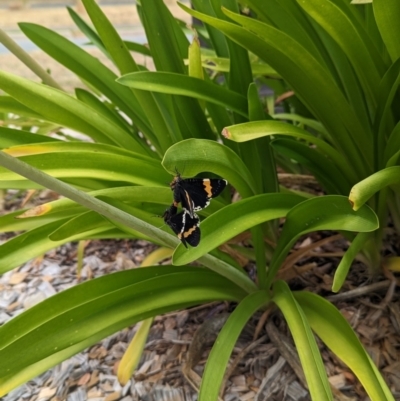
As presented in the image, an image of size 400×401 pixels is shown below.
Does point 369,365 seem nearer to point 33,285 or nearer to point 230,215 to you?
point 230,215

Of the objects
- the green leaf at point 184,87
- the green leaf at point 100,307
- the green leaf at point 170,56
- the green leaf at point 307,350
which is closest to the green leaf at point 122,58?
the green leaf at point 170,56

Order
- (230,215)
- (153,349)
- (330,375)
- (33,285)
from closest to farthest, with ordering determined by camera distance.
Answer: (230,215)
(330,375)
(153,349)
(33,285)

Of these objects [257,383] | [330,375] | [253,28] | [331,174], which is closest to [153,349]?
[257,383]

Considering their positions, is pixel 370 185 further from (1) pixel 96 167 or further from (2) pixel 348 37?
(1) pixel 96 167

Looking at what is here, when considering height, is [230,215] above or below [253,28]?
below

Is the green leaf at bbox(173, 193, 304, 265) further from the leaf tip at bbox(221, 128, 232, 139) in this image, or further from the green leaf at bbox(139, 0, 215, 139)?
the green leaf at bbox(139, 0, 215, 139)

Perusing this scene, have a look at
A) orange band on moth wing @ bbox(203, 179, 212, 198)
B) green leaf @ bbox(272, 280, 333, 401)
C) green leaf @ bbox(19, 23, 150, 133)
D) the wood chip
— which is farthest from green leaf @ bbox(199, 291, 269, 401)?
the wood chip

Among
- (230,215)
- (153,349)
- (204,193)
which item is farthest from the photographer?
(153,349)
